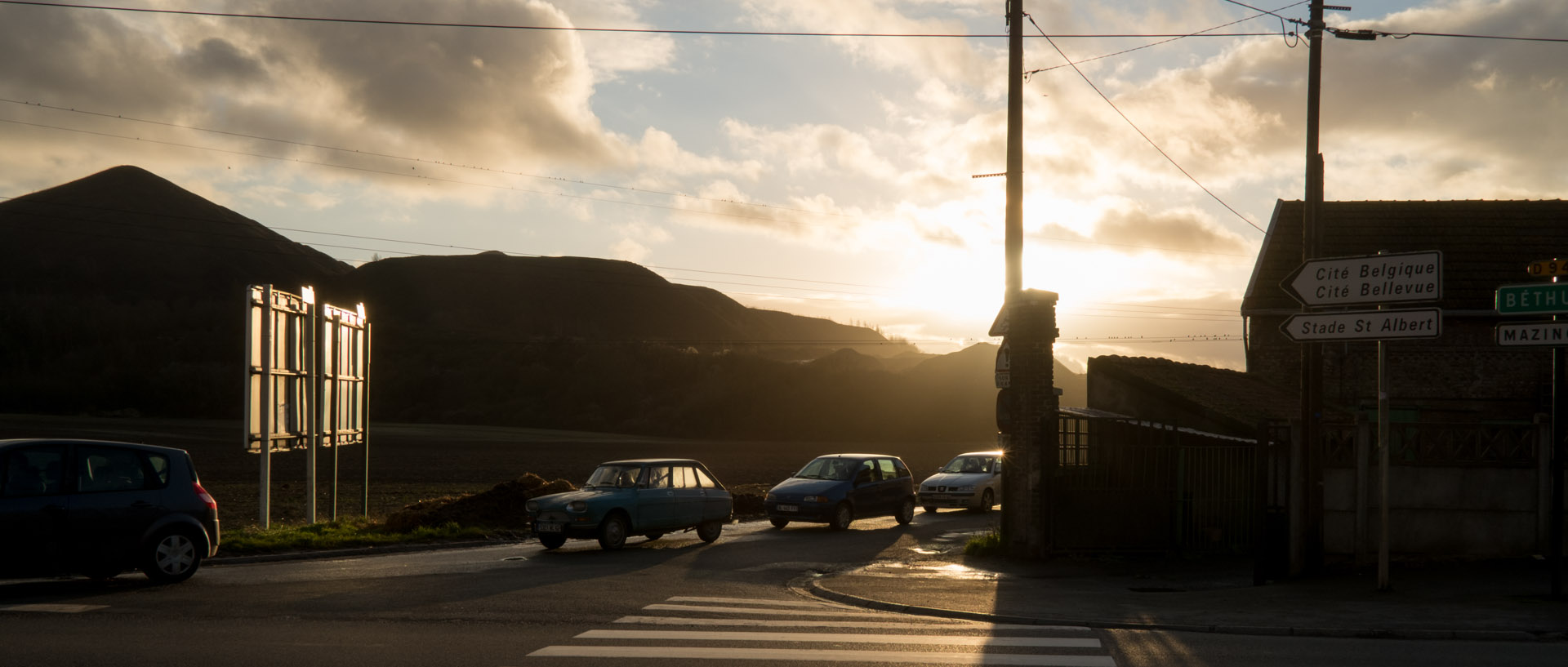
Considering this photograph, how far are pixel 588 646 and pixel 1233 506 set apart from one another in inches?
427

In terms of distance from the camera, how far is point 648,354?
115m

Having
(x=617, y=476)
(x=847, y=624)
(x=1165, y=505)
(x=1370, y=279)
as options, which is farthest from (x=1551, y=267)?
(x=617, y=476)

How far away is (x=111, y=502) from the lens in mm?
12141

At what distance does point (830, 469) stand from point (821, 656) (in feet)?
51.3

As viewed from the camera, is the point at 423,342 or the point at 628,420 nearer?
the point at 628,420

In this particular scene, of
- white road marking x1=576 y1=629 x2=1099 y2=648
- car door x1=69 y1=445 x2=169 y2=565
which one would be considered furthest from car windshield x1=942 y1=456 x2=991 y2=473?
car door x1=69 y1=445 x2=169 y2=565

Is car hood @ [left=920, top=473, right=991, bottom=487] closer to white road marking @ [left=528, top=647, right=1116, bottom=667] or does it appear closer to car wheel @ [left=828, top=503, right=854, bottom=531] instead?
car wheel @ [left=828, top=503, right=854, bottom=531]

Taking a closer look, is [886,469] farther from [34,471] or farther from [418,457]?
[418,457]

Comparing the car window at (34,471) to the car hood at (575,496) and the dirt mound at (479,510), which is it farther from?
the dirt mound at (479,510)

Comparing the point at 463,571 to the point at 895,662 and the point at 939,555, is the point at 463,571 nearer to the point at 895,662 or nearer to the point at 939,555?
the point at 939,555

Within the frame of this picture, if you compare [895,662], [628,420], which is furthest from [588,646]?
[628,420]

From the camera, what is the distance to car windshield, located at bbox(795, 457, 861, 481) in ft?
78.4

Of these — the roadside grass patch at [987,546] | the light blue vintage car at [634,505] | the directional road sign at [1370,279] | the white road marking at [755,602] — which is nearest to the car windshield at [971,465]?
the light blue vintage car at [634,505]

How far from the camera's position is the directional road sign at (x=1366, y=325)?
39.8 feet
